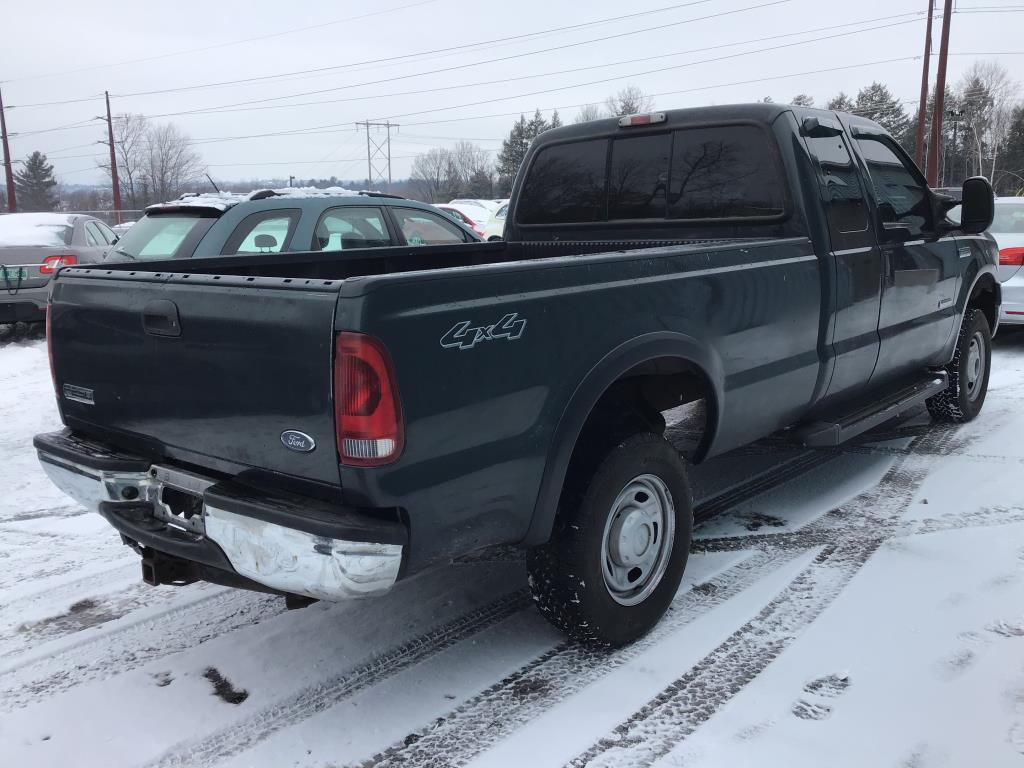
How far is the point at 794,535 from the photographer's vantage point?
4367 millimetres

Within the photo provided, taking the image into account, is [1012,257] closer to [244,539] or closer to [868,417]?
[868,417]

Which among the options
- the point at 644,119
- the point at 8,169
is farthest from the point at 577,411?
the point at 8,169

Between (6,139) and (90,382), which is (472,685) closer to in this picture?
(90,382)

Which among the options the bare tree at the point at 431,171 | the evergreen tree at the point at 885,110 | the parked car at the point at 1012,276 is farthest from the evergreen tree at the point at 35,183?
the parked car at the point at 1012,276

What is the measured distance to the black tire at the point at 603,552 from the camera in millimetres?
3020

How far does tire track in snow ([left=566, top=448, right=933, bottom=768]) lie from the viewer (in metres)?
2.67

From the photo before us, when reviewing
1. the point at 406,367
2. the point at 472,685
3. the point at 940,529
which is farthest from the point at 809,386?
the point at 406,367

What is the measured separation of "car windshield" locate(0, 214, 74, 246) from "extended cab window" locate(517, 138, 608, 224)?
868 cm

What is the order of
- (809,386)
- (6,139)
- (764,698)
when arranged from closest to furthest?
(764,698)
(809,386)
(6,139)

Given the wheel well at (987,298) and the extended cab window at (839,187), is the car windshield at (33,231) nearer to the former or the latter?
the extended cab window at (839,187)

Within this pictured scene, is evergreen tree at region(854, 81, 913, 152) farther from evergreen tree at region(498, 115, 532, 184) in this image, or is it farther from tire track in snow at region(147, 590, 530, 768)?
tire track in snow at region(147, 590, 530, 768)

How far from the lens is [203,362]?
105 inches

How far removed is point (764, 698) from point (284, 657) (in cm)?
180

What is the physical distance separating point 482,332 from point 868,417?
9.83 ft
